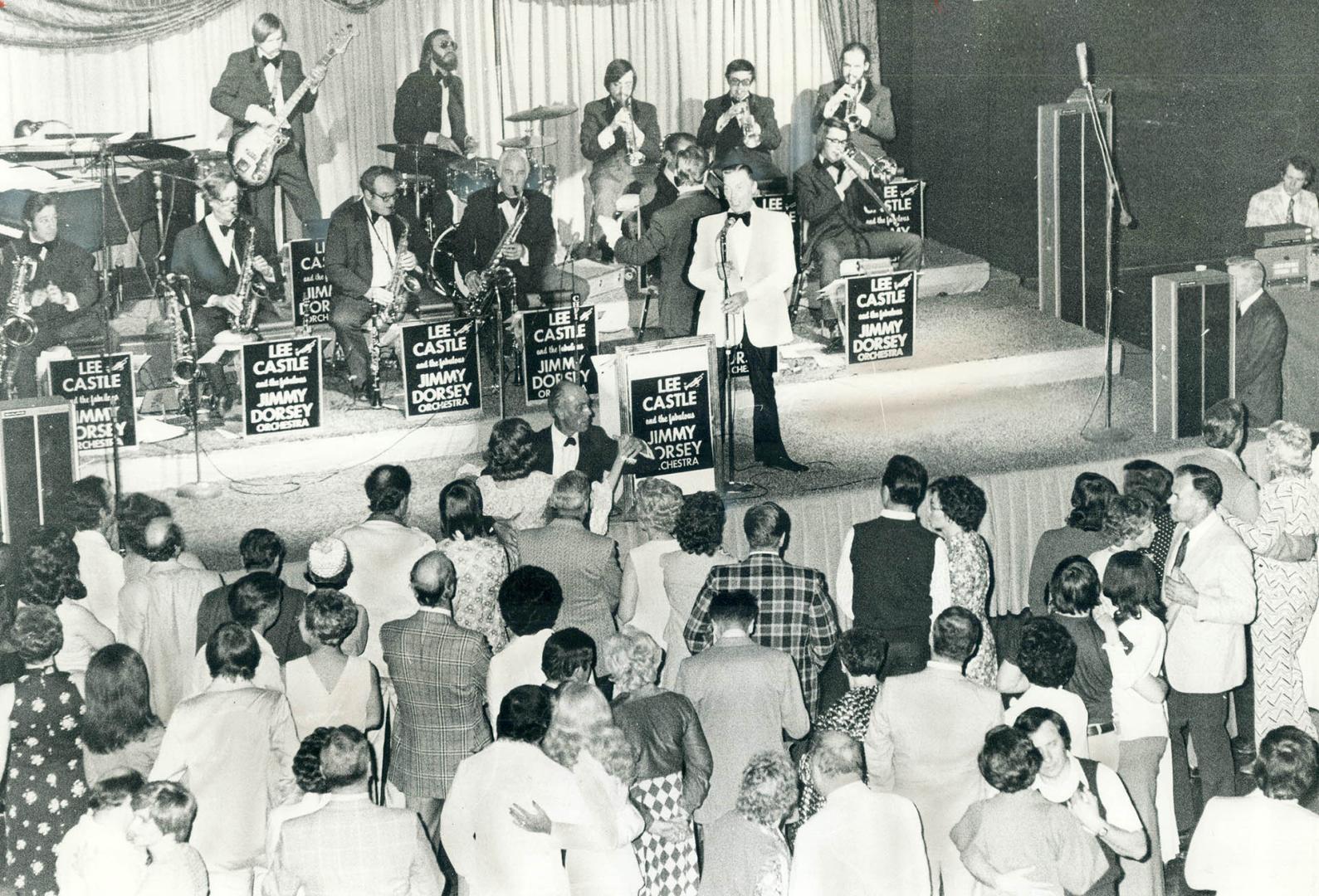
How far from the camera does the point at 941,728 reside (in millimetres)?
5207

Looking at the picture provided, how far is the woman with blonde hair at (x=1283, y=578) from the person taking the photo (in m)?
6.75

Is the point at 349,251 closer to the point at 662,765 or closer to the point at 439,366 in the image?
the point at 439,366

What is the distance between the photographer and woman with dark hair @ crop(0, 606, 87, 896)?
17.4 ft

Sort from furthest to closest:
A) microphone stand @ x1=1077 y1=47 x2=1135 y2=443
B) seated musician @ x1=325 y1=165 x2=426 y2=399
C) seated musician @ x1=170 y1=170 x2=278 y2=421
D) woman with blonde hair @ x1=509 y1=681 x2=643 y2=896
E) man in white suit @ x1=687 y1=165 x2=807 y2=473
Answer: seated musician @ x1=325 y1=165 x2=426 y2=399 < seated musician @ x1=170 y1=170 x2=278 y2=421 < microphone stand @ x1=1077 y1=47 x2=1135 y2=443 < man in white suit @ x1=687 y1=165 x2=807 y2=473 < woman with blonde hair @ x1=509 y1=681 x2=643 y2=896

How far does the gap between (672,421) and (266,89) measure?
345cm

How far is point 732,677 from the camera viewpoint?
5414 millimetres

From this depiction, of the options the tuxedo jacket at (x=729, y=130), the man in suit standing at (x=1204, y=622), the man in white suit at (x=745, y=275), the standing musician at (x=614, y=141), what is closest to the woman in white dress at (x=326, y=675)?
the man in suit standing at (x=1204, y=622)

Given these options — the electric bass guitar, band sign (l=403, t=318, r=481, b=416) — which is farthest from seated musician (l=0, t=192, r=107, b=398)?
band sign (l=403, t=318, r=481, b=416)

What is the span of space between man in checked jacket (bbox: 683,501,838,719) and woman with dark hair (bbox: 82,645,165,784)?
68.2 inches

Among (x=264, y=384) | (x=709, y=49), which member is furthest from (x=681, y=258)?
(x=709, y=49)

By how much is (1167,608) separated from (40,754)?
12.8 feet

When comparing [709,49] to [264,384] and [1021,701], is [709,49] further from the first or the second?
[1021,701]

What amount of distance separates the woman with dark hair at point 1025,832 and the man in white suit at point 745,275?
386cm

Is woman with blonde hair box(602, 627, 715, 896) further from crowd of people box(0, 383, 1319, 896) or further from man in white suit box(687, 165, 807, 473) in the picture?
man in white suit box(687, 165, 807, 473)
